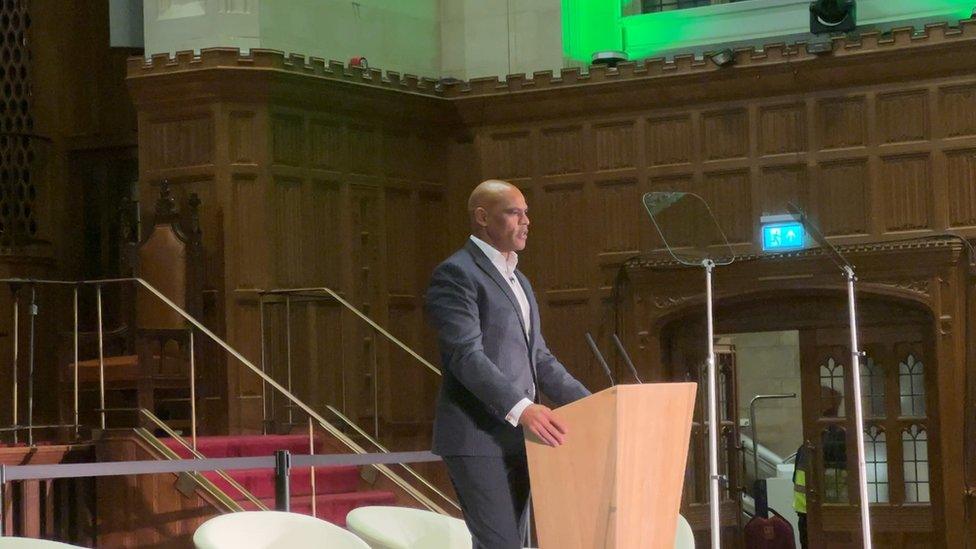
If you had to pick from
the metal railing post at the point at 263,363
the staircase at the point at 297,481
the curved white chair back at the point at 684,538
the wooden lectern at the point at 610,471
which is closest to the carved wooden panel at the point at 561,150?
the metal railing post at the point at 263,363

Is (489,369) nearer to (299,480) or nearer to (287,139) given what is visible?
(299,480)

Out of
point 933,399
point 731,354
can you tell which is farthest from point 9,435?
point 933,399

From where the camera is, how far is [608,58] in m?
10.9

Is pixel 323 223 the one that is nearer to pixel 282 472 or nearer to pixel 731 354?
pixel 731 354

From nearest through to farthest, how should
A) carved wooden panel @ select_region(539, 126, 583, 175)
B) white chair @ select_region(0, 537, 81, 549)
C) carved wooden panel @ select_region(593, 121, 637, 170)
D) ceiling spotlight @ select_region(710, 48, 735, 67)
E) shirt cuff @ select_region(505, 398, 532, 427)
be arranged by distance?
white chair @ select_region(0, 537, 81, 549)
shirt cuff @ select_region(505, 398, 532, 427)
ceiling spotlight @ select_region(710, 48, 735, 67)
carved wooden panel @ select_region(593, 121, 637, 170)
carved wooden panel @ select_region(539, 126, 583, 175)

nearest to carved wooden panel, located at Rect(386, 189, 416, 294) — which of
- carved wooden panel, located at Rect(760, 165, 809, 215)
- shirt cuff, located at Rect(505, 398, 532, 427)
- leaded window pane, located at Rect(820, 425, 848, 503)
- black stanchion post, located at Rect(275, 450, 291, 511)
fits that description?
carved wooden panel, located at Rect(760, 165, 809, 215)

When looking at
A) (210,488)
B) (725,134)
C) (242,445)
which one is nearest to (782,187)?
(725,134)

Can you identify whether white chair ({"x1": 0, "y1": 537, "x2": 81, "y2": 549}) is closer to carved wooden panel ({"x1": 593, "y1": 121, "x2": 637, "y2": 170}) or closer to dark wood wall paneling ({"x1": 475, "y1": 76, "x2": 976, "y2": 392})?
dark wood wall paneling ({"x1": 475, "y1": 76, "x2": 976, "y2": 392})

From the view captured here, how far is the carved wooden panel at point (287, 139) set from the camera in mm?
10242

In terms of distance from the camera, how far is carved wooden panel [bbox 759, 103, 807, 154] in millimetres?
10391

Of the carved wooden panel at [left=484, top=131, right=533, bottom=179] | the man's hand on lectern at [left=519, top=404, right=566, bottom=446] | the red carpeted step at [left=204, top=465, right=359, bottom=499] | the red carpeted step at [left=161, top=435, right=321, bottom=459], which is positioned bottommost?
the red carpeted step at [left=204, top=465, right=359, bottom=499]

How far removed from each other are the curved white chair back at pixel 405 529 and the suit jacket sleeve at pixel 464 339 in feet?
2.92

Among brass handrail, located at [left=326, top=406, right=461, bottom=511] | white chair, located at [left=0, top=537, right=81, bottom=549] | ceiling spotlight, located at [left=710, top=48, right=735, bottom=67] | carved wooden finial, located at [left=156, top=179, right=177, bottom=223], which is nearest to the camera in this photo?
white chair, located at [left=0, top=537, right=81, bottom=549]

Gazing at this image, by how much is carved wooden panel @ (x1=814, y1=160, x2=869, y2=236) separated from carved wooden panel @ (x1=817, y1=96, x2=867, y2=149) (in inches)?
5.8
